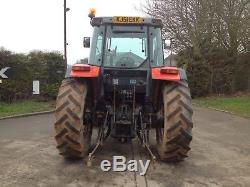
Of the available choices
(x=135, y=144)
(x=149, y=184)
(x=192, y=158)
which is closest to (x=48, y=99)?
(x=135, y=144)

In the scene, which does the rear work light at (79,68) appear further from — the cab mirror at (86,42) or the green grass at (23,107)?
the green grass at (23,107)

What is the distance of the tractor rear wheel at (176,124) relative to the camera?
5605 millimetres

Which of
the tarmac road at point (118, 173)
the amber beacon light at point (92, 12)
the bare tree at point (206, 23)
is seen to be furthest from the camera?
the bare tree at point (206, 23)

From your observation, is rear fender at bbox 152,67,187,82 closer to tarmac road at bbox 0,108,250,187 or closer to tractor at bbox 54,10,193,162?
tractor at bbox 54,10,193,162

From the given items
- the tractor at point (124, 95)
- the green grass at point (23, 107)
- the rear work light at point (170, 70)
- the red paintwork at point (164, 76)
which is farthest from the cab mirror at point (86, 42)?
the green grass at point (23, 107)

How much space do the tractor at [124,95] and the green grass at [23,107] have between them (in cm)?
511

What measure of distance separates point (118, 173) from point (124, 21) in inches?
102

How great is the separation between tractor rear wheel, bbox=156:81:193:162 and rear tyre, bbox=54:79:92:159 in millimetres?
1223

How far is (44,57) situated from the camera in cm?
1552

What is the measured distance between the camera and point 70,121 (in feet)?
18.3

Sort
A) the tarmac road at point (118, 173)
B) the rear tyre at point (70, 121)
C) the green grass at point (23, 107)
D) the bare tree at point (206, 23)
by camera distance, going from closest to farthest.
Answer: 1. the tarmac road at point (118, 173)
2. the rear tyre at point (70, 121)
3. the green grass at point (23, 107)
4. the bare tree at point (206, 23)

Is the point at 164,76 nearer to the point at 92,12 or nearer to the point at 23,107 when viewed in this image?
the point at 92,12

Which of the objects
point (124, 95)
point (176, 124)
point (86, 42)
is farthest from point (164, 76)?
point (86, 42)

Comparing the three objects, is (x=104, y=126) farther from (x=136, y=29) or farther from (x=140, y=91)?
(x=136, y=29)
